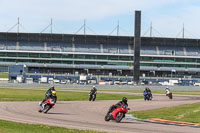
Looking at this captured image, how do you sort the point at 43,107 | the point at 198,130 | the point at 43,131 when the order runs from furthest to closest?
the point at 43,107 → the point at 198,130 → the point at 43,131

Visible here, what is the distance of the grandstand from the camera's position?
448 ft

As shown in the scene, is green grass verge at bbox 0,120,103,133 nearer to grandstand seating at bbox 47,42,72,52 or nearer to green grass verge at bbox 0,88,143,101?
green grass verge at bbox 0,88,143,101

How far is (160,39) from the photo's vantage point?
464ft

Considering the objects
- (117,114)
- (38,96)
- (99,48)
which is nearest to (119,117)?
(117,114)

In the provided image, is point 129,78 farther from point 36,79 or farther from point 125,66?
point 36,79

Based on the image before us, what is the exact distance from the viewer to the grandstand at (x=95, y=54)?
137 meters

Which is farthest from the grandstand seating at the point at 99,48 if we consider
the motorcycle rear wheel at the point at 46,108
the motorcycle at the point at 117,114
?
the motorcycle at the point at 117,114

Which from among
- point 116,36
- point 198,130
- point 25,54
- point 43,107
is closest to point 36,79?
point 25,54

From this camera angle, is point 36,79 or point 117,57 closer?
point 36,79

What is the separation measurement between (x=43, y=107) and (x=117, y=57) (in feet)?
368

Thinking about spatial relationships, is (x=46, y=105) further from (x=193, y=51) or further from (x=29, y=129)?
(x=193, y=51)

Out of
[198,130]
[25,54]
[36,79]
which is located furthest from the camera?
[25,54]

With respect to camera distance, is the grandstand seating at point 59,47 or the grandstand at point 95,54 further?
the grandstand seating at point 59,47

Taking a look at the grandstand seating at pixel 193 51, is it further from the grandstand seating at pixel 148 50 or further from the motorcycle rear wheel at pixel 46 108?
the motorcycle rear wheel at pixel 46 108
